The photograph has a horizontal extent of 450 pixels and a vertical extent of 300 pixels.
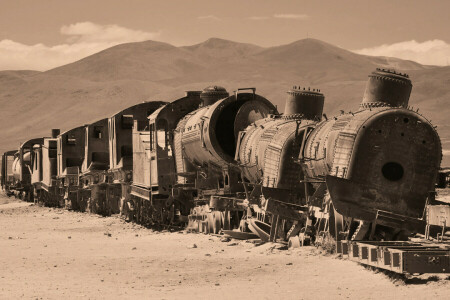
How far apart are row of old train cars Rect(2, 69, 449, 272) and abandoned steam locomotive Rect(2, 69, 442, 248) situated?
0.02 m

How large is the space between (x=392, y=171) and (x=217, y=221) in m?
9.30

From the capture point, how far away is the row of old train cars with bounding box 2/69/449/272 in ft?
55.3

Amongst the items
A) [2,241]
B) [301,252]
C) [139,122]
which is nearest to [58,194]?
[139,122]

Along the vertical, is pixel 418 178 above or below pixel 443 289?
above

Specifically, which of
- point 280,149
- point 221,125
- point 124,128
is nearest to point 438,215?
point 280,149

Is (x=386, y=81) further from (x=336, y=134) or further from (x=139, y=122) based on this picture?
(x=139, y=122)

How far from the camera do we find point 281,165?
67.2 feet

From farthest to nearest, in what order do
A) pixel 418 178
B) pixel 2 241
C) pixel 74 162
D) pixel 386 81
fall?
pixel 74 162 < pixel 2 241 < pixel 386 81 < pixel 418 178

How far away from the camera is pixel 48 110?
191 meters

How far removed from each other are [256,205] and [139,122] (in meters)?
12.3

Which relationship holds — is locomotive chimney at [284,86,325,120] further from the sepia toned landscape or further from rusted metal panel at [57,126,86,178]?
rusted metal panel at [57,126,86,178]

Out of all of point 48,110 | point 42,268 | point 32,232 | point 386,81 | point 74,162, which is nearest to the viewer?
point 386,81

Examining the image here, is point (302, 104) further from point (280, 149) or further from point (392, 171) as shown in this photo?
point (392, 171)

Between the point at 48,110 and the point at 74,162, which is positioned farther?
the point at 48,110
